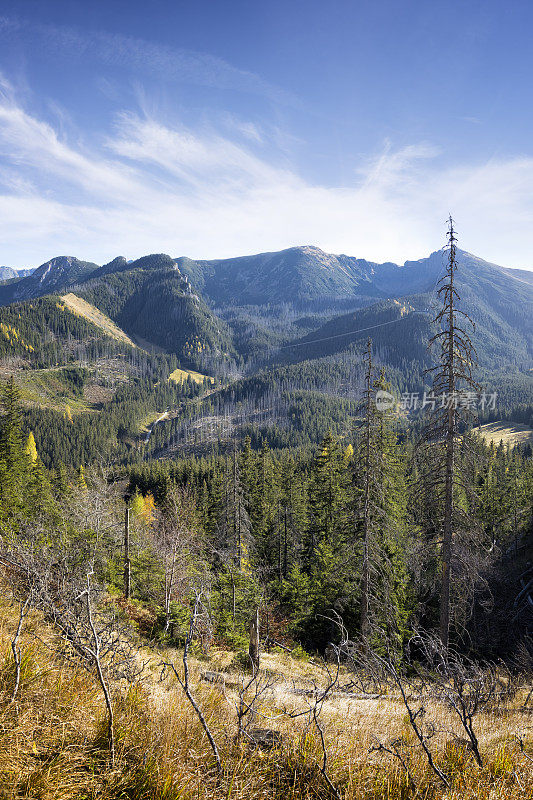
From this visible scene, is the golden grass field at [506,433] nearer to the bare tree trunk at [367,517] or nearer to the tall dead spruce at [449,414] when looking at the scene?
the bare tree trunk at [367,517]

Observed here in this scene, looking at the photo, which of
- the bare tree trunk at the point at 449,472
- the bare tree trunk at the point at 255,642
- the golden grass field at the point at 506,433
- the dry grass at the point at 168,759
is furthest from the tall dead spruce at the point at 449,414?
the golden grass field at the point at 506,433

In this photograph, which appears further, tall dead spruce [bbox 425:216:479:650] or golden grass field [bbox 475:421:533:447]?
golden grass field [bbox 475:421:533:447]

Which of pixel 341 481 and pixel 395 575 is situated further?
pixel 341 481

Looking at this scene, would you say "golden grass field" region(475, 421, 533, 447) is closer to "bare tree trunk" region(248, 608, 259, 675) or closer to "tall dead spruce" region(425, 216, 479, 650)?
"tall dead spruce" region(425, 216, 479, 650)

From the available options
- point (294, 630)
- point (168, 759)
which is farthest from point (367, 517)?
point (168, 759)

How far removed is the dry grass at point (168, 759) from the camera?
100 inches

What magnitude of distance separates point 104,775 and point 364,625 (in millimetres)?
14622

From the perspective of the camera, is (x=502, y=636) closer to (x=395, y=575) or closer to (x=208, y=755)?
(x=395, y=575)

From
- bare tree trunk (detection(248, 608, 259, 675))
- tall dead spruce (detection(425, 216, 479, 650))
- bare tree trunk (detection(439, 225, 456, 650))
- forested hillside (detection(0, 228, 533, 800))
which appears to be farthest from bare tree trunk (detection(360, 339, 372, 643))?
bare tree trunk (detection(248, 608, 259, 675))

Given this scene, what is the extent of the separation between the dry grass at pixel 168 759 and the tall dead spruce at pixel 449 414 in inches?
375

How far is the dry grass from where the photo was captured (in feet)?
8.35

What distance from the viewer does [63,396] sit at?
164250mm

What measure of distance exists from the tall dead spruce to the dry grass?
954 centimetres

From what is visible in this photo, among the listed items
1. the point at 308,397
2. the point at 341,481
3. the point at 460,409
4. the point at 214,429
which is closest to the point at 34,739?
the point at 460,409
